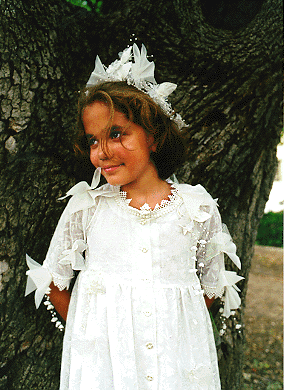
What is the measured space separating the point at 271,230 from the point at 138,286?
10158 mm

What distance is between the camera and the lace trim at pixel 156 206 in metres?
1.71

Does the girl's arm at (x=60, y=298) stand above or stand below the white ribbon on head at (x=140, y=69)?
below

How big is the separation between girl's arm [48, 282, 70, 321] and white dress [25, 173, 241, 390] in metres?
0.08

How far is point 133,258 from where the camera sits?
5.44ft

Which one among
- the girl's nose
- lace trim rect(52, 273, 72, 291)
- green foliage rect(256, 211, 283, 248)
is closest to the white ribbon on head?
the girl's nose

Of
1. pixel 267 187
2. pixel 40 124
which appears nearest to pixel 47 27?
pixel 40 124

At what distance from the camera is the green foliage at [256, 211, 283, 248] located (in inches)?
421

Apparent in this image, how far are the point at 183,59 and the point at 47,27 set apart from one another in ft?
2.75

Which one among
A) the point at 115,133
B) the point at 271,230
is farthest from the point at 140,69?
the point at 271,230

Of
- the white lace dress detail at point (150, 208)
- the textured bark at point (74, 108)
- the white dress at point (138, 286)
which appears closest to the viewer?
the white dress at point (138, 286)

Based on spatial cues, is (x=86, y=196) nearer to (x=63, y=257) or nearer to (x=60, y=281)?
(x=63, y=257)

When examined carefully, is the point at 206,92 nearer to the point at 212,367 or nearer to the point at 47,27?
the point at 47,27

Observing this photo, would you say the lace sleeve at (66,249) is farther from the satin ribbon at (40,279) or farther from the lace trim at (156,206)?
the lace trim at (156,206)

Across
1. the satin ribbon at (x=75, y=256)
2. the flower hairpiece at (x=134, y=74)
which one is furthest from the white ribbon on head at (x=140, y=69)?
the satin ribbon at (x=75, y=256)
